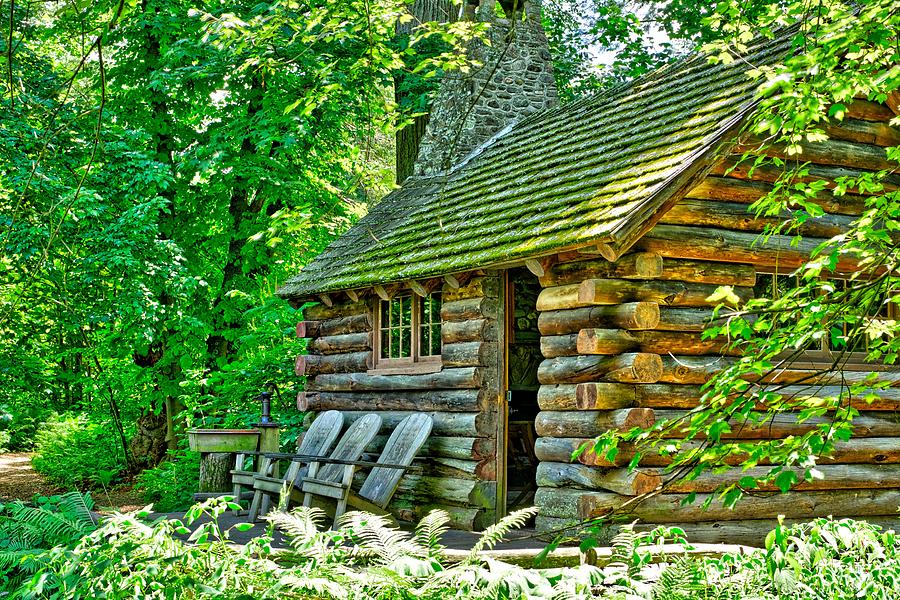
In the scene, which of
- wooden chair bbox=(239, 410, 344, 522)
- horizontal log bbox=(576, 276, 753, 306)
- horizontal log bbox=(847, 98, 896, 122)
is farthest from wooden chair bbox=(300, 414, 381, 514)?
horizontal log bbox=(847, 98, 896, 122)

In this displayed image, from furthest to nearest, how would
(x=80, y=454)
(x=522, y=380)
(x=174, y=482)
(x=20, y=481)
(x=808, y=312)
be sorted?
(x=80, y=454)
(x=20, y=481)
(x=174, y=482)
(x=522, y=380)
(x=808, y=312)

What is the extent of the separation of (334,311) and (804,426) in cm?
632

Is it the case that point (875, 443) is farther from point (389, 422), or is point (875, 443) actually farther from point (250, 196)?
point (250, 196)

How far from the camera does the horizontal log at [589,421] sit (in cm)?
818

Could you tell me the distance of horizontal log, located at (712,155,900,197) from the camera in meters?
8.84

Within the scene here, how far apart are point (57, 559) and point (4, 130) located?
9.32m

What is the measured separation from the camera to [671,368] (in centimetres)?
843

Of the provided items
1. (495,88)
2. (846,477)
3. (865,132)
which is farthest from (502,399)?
(495,88)

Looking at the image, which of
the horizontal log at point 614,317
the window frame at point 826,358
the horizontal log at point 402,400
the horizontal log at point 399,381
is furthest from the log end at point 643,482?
the horizontal log at point 399,381

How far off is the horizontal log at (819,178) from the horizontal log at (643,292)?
875mm

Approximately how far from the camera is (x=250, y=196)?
18.8 metres

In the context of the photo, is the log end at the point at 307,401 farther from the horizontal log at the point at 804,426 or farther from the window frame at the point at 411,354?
the horizontal log at the point at 804,426

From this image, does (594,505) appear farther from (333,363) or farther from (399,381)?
(333,363)

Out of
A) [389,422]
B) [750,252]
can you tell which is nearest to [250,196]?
[389,422]
